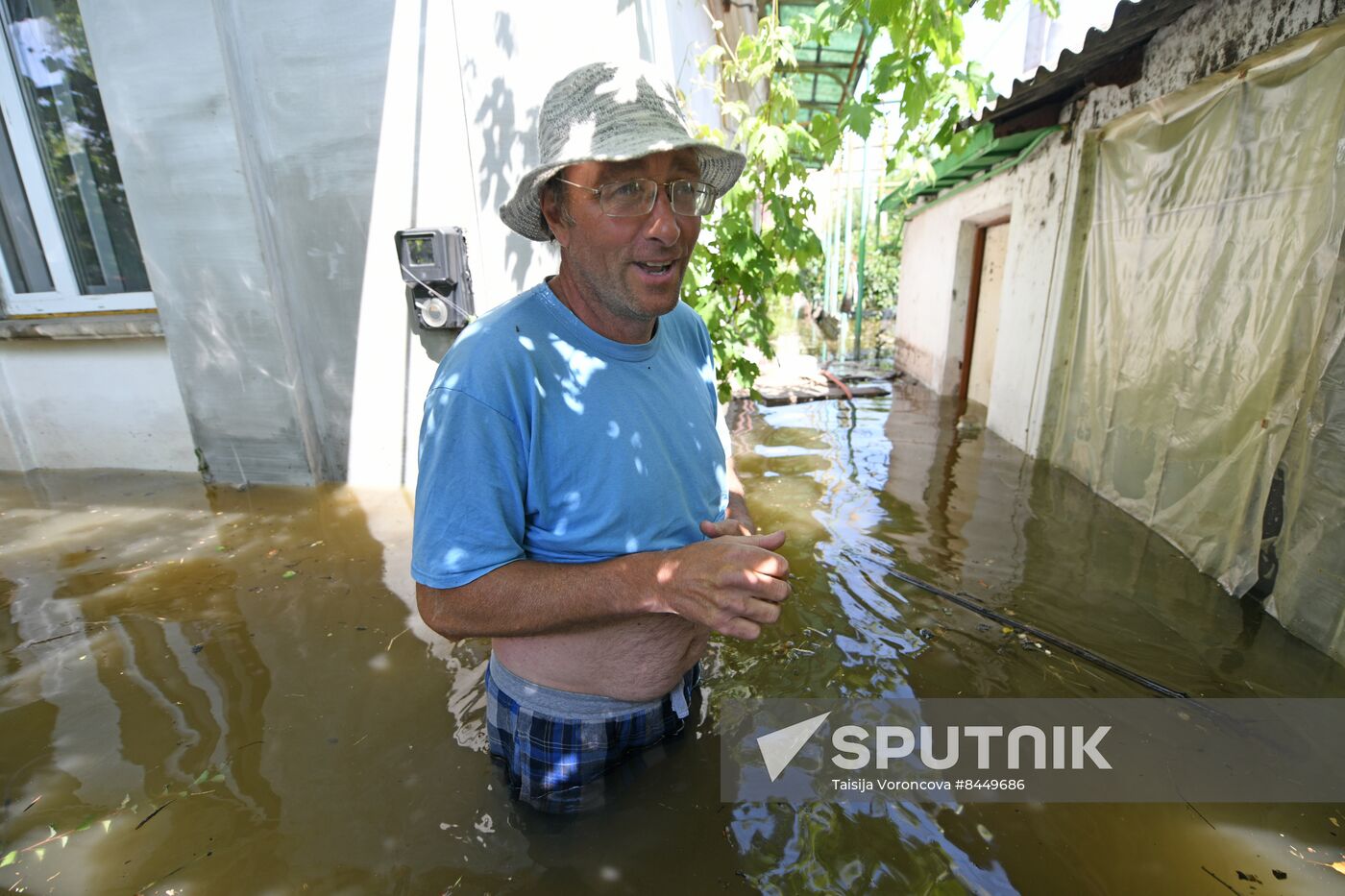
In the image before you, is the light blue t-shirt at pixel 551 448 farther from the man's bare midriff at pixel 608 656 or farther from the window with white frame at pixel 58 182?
the window with white frame at pixel 58 182

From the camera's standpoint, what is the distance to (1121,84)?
4395mm

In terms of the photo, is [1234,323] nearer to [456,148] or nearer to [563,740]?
[563,740]

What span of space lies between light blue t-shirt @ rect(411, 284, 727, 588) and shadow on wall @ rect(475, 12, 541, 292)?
280cm

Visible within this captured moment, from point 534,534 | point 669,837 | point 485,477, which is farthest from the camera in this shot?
point 669,837

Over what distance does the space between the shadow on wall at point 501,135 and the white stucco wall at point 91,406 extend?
9.12ft

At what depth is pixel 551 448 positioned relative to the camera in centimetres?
129

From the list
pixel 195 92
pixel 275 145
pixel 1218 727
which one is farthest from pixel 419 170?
pixel 1218 727

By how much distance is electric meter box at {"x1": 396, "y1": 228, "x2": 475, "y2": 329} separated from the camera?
147 inches

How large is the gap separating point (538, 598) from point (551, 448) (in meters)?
0.31

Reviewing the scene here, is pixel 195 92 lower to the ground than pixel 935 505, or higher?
higher

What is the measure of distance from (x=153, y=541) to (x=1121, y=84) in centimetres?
726

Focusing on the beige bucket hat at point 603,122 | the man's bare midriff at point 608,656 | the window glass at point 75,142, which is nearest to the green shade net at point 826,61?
the window glass at point 75,142

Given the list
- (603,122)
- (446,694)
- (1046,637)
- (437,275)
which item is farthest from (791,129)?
(446,694)

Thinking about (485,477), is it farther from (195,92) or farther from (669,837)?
(195,92)
